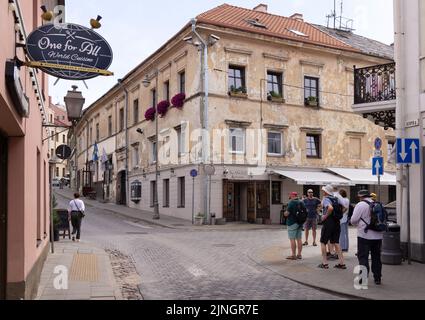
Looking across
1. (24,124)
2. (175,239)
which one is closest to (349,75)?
(175,239)

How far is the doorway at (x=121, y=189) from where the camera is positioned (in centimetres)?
3803

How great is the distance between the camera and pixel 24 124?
22.3 ft

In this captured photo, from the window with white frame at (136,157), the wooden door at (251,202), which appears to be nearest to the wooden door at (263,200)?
the wooden door at (251,202)

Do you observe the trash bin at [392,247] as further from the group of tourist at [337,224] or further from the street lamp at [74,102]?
the street lamp at [74,102]

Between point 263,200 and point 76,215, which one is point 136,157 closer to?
point 263,200

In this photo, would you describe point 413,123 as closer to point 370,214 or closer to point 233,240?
point 370,214

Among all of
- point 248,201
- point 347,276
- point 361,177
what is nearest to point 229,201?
point 248,201

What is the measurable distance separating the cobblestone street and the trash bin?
2.64 meters

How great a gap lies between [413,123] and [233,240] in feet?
25.0

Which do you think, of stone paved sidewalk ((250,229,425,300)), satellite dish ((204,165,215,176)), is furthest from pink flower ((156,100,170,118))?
stone paved sidewalk ((250,229,425,300))

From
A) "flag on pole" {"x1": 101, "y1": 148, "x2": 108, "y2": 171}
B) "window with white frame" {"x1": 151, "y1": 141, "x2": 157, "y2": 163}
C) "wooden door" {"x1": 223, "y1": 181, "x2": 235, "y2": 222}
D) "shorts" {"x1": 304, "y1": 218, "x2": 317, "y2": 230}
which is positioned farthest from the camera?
"flag on pole" {"x1": 101, "y1": 148, "x2": 108, "y2": 171}

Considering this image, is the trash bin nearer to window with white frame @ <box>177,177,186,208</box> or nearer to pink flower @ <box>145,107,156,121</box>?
window with white frame @ <box>177,177,186,208</box>

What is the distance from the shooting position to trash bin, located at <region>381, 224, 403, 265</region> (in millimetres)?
11141

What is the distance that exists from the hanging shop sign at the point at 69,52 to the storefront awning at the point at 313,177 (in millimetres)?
19406
